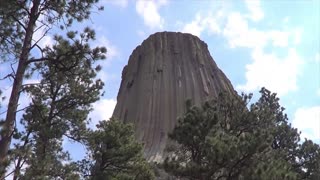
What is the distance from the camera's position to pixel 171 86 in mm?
42344

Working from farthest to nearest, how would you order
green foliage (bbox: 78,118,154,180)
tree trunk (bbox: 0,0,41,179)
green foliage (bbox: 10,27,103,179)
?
green foliage (bbox: 78,118,154,180)
green foliage (bbox: 10,27,103,179)
tree trunk (bbox: 0,0,41,179)

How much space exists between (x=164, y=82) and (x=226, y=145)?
26.2 m

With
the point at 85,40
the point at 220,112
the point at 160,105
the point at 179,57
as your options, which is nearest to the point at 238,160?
the point at 220,112

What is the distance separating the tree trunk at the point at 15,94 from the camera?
8.75 metres

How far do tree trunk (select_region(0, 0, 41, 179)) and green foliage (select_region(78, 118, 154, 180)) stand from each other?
12.4 metres

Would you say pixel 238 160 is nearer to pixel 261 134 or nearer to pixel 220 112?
pixel 261 134

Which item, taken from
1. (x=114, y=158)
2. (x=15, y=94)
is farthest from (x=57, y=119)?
(x=15, y=94)

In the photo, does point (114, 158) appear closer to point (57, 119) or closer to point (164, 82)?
point (57, 119)

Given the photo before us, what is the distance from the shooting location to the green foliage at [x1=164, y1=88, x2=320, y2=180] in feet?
54.3

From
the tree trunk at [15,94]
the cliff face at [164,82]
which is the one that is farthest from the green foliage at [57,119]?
the cliff face at [164,82]

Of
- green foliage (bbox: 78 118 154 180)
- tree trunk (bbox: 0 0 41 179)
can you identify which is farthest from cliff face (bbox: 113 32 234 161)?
tree trunk (bbox: 0 0 41 179)

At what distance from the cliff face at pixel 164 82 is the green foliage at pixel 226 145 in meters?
17.4

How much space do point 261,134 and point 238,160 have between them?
1318 mm

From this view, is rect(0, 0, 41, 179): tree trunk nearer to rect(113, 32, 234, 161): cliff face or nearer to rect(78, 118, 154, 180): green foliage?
rect(78, 118, 154, 180): green foliage
